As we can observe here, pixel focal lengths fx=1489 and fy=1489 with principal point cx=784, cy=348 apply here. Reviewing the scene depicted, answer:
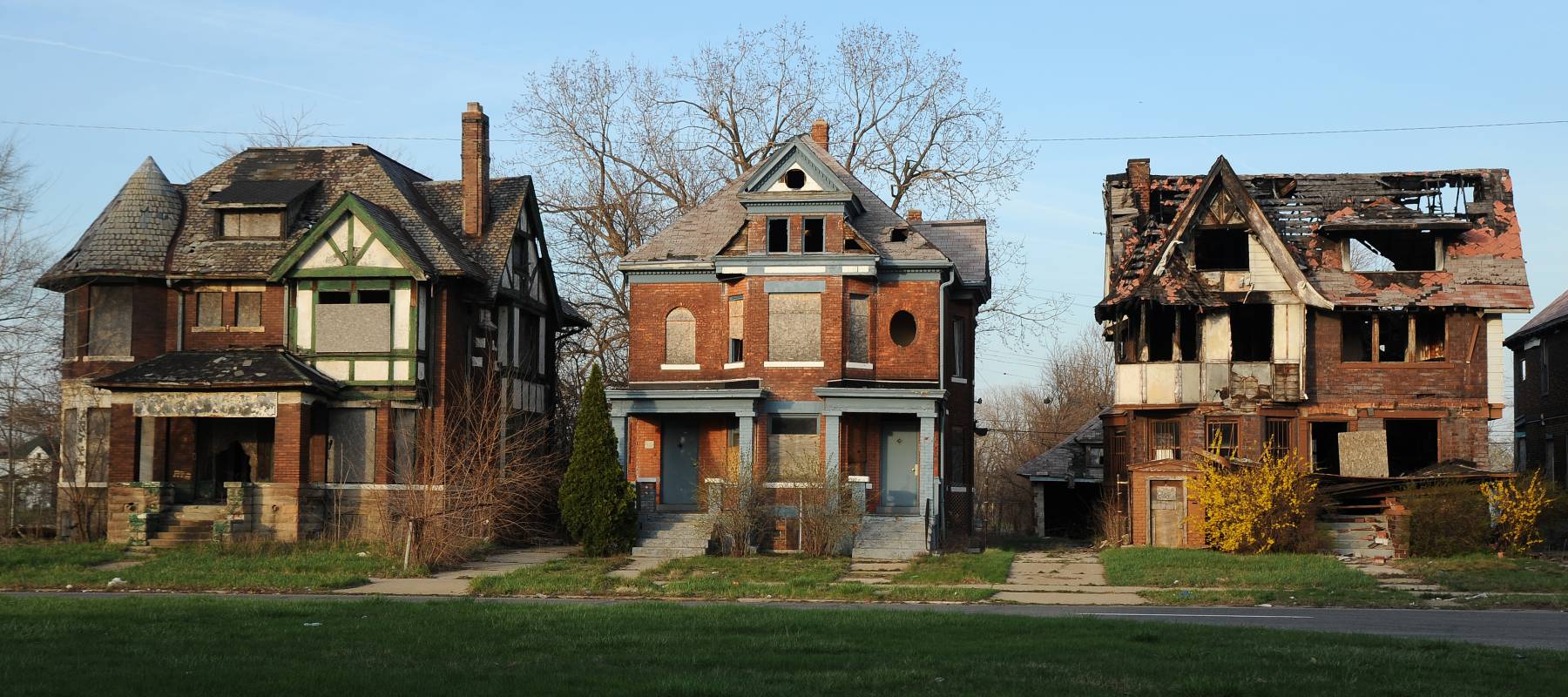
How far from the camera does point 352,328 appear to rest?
118 feet

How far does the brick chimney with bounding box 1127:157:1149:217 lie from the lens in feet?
129

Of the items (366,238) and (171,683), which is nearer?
(171,683)

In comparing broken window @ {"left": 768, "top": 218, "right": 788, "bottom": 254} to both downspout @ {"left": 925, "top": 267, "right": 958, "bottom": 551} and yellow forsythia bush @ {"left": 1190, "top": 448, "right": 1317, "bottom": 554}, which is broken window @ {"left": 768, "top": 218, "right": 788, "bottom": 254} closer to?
downspout @ {"left": 925, "top": 267, "right": 958, "bottom": 551}

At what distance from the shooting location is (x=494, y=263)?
125ft

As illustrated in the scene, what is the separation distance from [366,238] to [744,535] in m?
11.6

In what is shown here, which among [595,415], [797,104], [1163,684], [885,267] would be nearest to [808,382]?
[885,267]

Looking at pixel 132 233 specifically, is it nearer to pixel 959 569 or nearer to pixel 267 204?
pixel 267 204

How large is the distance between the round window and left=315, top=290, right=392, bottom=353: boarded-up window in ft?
40.0

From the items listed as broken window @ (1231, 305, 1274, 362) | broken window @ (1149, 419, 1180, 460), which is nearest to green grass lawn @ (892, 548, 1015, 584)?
broken window @ (1149, 419, 1180, 460)

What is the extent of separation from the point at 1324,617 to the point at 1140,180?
2051cm

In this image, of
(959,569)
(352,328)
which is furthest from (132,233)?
(959,569)

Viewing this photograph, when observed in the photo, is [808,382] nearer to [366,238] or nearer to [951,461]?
[951,461]

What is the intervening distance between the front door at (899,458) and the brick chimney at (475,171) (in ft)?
39.2

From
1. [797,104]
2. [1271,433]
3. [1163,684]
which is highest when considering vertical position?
[797,104]
